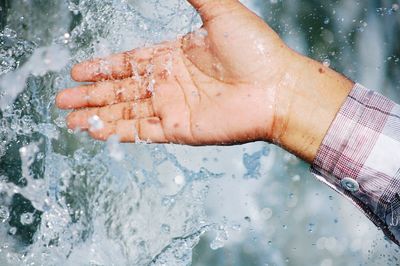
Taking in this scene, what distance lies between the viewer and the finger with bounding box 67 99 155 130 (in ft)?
5.32

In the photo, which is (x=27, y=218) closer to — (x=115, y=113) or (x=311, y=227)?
(x=115, y=113)

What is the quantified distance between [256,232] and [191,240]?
1.50ft

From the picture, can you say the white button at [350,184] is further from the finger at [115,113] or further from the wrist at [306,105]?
the finger at [115,113]

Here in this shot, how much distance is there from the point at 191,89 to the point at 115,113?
0.82ft

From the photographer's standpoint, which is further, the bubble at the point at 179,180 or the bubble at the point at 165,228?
the bubble at the point at 179,180

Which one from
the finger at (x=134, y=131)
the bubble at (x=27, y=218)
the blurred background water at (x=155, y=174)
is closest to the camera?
the finger at (x=134, y=131)

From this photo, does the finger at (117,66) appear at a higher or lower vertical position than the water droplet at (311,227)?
higher

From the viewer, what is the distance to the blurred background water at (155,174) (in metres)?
2.08

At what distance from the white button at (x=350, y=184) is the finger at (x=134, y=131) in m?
0.53

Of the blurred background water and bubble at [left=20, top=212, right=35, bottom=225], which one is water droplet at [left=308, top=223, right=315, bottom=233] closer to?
the blurred background water

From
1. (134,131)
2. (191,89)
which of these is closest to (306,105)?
(191,89)

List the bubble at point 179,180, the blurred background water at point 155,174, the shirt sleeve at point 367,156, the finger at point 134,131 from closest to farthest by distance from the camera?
the shirt sleeve at point 367,156 → the finger at point 134,131 → the blurred background water at point 155,174 → the bubble at point 179,180

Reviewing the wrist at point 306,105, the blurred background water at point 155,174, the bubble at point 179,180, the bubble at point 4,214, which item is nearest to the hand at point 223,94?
the wrist at point 306,105

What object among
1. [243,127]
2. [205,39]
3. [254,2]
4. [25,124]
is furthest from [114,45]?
[243,127]
